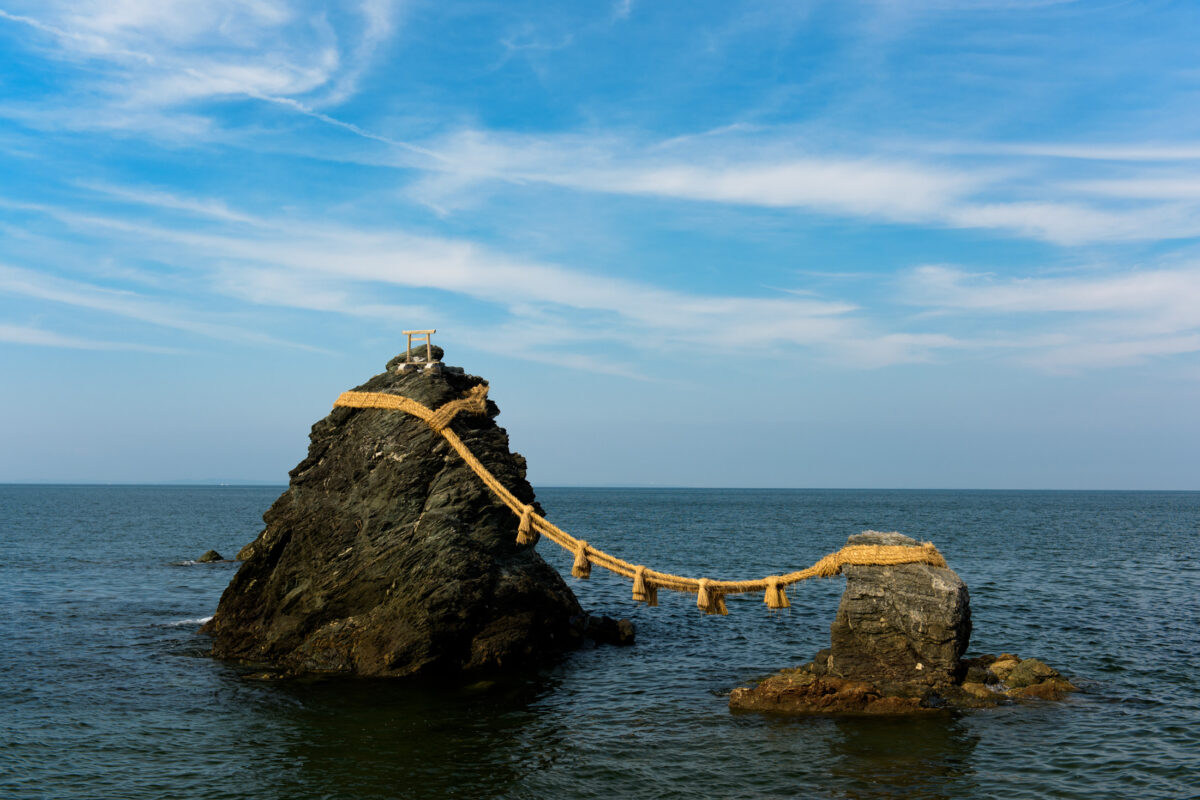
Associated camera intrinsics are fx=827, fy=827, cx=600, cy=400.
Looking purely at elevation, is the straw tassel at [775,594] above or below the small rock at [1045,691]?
above

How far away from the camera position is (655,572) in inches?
685

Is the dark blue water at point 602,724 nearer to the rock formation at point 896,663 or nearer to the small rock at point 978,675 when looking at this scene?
the rock formation at point 896,663

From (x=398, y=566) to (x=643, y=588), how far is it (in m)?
5.65

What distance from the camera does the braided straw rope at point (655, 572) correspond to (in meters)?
15.7

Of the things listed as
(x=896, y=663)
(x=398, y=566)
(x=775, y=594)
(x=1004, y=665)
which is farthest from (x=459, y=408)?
(x=1004, y=665)

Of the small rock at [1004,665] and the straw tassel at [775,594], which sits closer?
the straw tassel at [775,594]

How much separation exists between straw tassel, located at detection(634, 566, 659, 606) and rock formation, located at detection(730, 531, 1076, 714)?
2307 mm

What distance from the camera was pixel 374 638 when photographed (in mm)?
17766

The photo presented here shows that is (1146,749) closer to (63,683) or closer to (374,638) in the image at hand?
(374,638)

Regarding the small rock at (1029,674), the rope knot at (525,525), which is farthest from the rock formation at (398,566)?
the small rock at (1029,674)

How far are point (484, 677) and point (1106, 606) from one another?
20.6 m

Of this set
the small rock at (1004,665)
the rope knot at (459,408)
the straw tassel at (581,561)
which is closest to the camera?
the small rock at (1004,665)

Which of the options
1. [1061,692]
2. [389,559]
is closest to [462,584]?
[389,559]

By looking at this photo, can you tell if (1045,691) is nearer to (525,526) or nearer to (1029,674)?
(1029,674)
